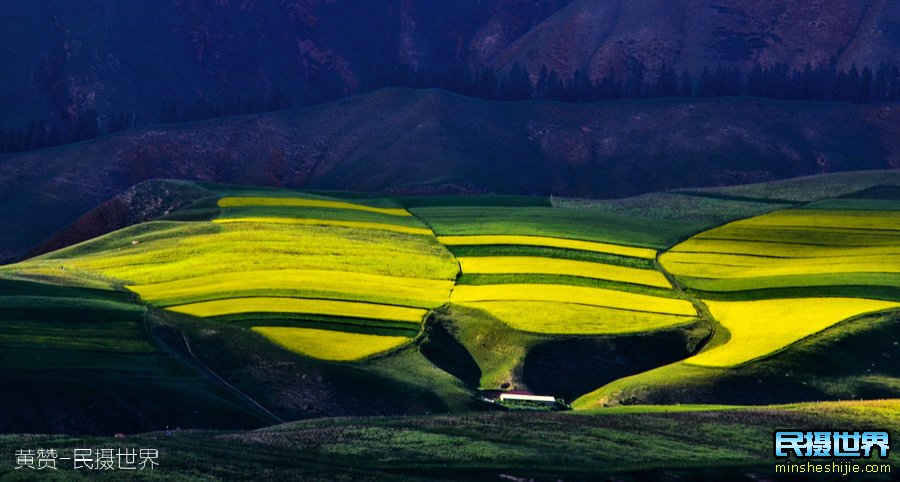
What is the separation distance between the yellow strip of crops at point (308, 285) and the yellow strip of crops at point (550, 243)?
14.2 metres

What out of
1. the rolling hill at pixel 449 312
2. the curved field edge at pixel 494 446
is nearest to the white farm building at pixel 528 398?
the rolling hill at pixel 449 312

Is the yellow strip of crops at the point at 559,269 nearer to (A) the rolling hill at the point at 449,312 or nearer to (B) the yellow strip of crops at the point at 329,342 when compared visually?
(A) the rolling hill at the point at 449,312

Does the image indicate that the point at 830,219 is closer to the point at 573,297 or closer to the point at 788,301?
the point at 788,301

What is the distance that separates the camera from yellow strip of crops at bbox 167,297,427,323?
250 ft

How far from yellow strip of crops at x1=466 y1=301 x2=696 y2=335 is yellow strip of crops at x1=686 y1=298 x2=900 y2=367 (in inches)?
146

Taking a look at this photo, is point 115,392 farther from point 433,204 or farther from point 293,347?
point 433,204

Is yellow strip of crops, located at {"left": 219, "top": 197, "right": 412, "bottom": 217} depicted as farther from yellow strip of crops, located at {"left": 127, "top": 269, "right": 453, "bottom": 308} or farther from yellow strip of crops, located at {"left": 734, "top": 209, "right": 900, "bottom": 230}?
yellow strip of crops, located at {"left": 127, "top": 269, "right": 453, "bottom": 308}

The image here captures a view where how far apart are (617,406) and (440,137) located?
425 feet

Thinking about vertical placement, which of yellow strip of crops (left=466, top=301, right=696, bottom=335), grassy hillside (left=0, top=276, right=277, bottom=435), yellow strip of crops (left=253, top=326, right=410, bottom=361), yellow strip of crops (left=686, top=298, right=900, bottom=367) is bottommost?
yellow strip of crops (left=686, top=298, right=900, bottom=367)

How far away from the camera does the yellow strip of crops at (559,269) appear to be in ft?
293

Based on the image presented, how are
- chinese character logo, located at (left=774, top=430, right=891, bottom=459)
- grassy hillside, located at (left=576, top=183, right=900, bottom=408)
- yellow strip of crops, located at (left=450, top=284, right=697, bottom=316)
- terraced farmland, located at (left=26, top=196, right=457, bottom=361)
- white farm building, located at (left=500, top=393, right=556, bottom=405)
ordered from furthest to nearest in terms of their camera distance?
yellow strip of crops, located at (left=450, top=284, right=697, bottom=316), terraced farmland, located at (left=26, top=196, right=457, bottom=361), grassy hillside, located at (left=576, top=183, right=900, bottom=408), white farm building, located at (left=500, top=393, right=556, bottom=405), chinese character logo, located at (left=774, top=430, right=891, bottom=459)

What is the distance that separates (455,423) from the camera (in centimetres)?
4897

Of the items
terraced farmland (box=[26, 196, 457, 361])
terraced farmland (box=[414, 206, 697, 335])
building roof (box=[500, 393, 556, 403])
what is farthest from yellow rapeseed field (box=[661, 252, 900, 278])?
building roof (box=[500, 393, 556, 403])

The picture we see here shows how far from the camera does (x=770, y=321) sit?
76938 mm
